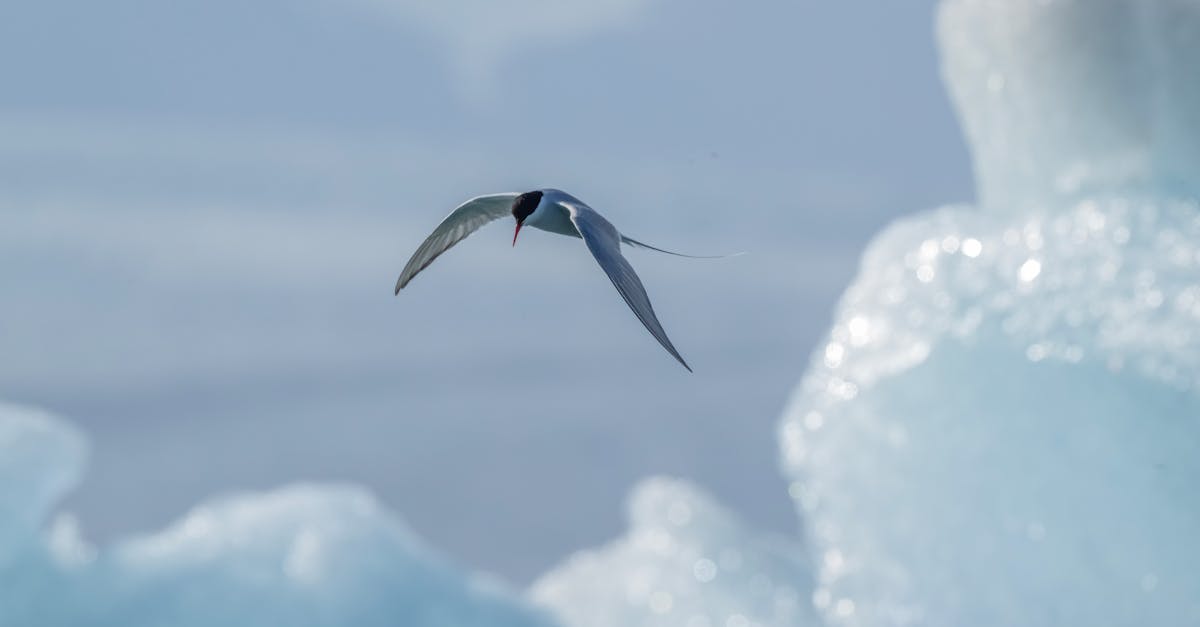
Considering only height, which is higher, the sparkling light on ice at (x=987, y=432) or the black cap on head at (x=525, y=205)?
the black cap on head at (x=525, y=205)

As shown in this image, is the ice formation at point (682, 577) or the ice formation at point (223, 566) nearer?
the ice formation at point (223, 566)

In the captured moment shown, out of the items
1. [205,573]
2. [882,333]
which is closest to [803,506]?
[882,333]

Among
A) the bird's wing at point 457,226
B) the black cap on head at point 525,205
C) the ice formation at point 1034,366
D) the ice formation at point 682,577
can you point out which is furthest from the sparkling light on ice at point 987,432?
the black cap on head at point 525,205

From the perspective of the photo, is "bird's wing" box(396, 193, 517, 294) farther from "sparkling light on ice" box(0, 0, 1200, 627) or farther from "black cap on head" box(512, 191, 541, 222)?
"sparkling light on ice" box(0, 0, 1200, 627)

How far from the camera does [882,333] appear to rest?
8.45 metres

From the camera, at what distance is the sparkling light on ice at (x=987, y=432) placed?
746 centimetres

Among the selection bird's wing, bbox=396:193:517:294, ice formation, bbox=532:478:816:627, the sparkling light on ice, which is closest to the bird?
bird's wing, bbox=396:193:517:294

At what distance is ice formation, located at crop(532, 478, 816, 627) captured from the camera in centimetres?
1127

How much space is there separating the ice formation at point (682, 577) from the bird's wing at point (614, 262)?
24.0 feet

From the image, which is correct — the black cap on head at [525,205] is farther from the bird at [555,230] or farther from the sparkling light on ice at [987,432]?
the sparkling light on ice at [987,432]

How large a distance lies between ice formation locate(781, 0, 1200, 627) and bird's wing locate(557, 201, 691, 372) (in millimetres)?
4500

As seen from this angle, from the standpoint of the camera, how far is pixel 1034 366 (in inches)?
309

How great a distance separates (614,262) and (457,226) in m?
1.58

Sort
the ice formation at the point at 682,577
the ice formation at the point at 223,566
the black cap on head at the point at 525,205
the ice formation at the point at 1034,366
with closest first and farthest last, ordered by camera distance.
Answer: the black cap on head at the point at 525,205, the ice formation at the point at 1034,366, the ice formation at the point at 223,566, the ice formation at the point at 682,577
